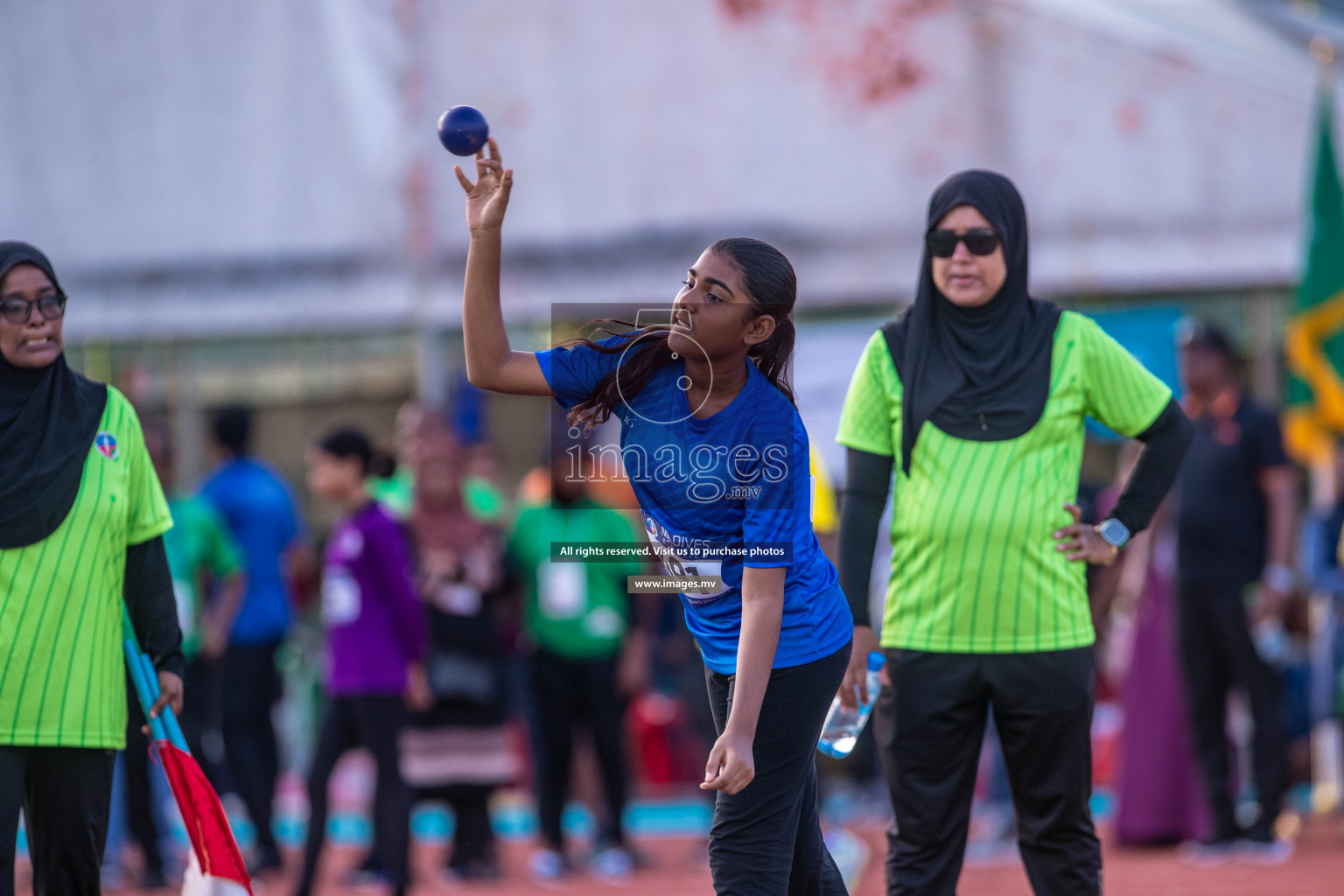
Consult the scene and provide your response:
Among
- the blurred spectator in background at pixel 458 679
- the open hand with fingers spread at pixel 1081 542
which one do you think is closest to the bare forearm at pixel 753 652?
the open hand with fingers spread at pixel 1081 542

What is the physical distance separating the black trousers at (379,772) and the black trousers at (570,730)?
1211 mm

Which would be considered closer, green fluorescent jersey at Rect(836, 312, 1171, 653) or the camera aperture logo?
the camera aperture logo

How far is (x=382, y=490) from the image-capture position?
7977mm

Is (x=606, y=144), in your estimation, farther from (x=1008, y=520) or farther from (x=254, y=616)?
(x=1008, y=520)

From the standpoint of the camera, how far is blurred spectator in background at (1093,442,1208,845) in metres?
7.41

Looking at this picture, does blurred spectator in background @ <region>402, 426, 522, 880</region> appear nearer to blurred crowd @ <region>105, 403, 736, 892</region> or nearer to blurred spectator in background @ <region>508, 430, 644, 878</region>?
blurred crowd @ <region>105, 403, 736, 892</region>

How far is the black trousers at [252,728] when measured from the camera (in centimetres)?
720

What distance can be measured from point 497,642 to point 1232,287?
5416 mm

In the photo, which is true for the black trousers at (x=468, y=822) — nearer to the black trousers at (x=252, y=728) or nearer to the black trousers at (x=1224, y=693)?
the black trousers at (x=252, y=728)

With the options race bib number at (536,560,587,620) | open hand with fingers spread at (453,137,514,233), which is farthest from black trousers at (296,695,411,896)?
open hand with fingers spread at (453,137,514,233)

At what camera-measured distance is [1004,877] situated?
673 centimetres

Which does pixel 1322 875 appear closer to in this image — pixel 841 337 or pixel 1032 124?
pixel 841 337

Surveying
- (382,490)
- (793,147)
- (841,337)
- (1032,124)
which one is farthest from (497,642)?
(1032,124)

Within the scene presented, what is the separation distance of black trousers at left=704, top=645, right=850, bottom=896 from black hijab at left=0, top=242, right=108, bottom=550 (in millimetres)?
1623
